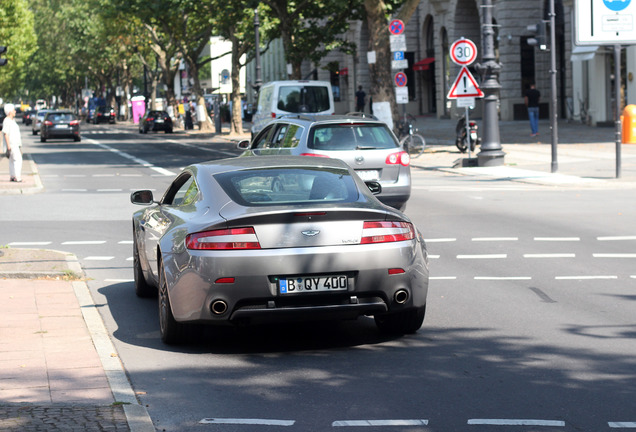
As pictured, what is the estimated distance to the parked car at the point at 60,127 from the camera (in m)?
49.5

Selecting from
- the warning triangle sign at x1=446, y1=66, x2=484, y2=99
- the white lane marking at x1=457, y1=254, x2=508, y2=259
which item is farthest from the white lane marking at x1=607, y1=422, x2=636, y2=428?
the warning triangle sign at x1=446, y1=66, x2=484, y2=99

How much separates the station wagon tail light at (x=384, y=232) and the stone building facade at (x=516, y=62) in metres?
23.5

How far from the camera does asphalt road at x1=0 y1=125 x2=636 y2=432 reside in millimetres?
5695

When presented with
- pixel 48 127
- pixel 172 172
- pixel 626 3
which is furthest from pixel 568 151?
pixel 48 127

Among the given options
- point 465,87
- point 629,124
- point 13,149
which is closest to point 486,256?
point 13,149

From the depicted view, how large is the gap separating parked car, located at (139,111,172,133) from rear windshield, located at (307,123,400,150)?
4622 cm

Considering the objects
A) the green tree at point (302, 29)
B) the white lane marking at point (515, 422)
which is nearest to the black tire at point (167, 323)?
the white lane marking at point (515, 422)

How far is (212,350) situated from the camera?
755cm

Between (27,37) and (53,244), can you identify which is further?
(27,37)

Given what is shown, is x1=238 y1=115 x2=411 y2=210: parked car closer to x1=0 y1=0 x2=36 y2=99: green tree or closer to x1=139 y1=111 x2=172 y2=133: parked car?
x1=0 y1=0 x2=36 y2=99: green tree

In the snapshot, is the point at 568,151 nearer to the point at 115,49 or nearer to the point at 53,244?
the point at 53,244

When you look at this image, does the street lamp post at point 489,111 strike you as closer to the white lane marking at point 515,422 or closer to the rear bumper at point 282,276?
the rear bumper at point 282,276

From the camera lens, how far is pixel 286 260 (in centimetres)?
704

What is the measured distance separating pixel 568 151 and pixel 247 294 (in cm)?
2348
